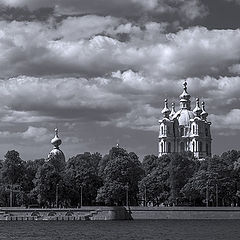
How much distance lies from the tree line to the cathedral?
47.1m

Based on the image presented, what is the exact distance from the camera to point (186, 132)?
18425 centimetres

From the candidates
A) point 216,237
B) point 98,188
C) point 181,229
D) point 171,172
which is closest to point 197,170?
point 171,172

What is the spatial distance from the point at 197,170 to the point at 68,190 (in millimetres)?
20549

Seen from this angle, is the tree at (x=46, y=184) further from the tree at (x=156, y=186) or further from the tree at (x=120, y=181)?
the tree at (x=156, y=186)

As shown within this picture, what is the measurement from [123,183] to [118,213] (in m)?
11.6

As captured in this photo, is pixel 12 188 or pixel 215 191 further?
pixel 12 188

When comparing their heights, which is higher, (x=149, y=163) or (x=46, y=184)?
(x=149, y=163)

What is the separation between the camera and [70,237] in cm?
8106

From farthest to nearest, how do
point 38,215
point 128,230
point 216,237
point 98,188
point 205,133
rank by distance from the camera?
point 205,133 < point 98,188 < point 38,215 < point 128,230 < point 216,237

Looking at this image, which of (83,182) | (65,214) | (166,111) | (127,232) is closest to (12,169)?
(83,182)

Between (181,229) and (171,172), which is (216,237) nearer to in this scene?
(181,229)

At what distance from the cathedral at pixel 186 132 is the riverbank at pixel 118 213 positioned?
6457 cm

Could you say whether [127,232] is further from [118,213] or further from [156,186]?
[156,186]

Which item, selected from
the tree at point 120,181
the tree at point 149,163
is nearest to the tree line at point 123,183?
the tree at point 120,181
